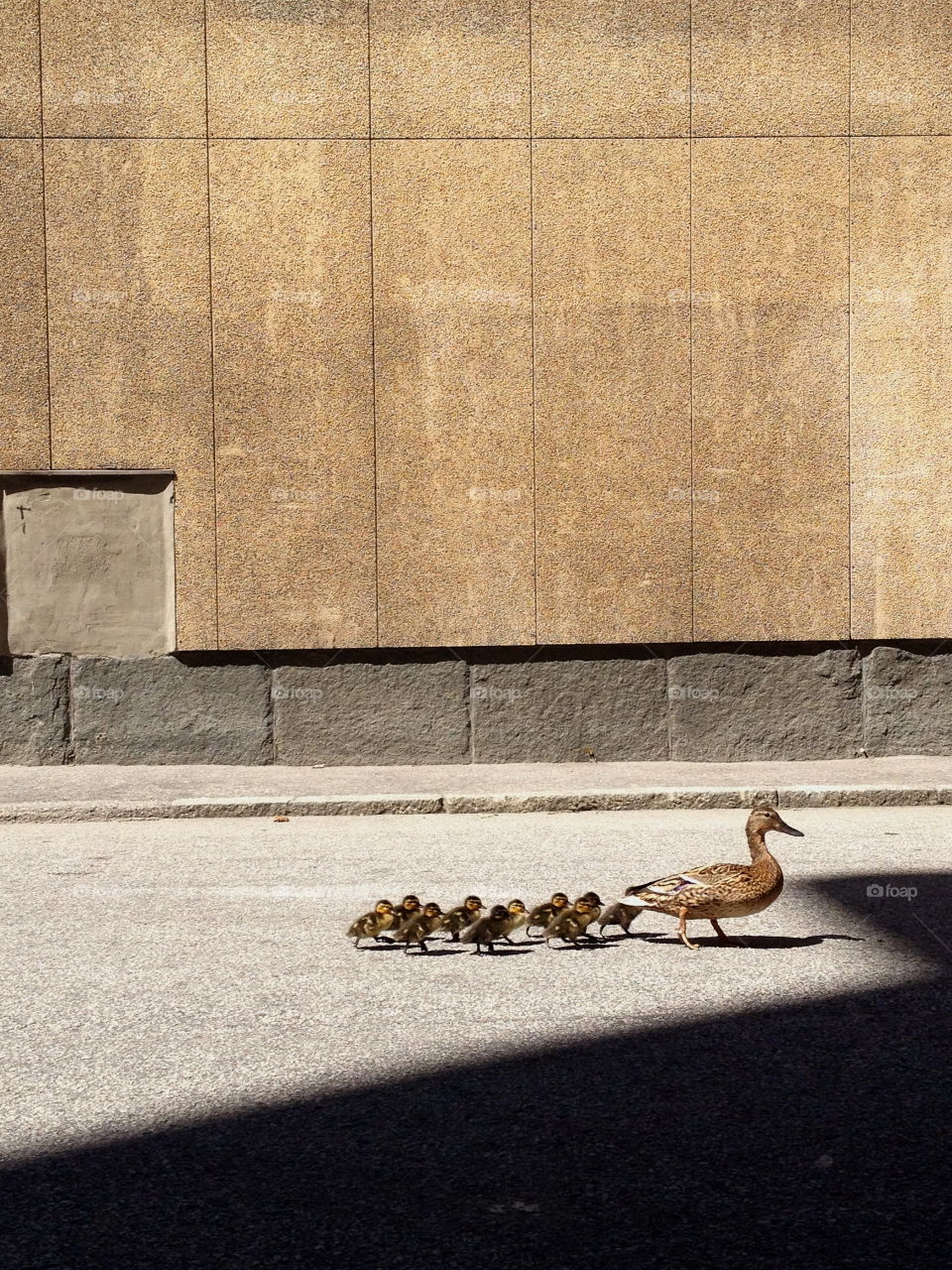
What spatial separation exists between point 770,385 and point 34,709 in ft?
20.8

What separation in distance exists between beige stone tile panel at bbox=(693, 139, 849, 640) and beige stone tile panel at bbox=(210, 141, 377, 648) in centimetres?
266

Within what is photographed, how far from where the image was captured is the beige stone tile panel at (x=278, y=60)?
12008mm

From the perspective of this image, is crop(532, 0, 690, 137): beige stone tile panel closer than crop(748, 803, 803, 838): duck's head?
No

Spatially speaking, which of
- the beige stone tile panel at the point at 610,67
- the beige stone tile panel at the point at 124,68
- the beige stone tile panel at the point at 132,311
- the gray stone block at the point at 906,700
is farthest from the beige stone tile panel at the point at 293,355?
the gray stone block at the point at 906,700

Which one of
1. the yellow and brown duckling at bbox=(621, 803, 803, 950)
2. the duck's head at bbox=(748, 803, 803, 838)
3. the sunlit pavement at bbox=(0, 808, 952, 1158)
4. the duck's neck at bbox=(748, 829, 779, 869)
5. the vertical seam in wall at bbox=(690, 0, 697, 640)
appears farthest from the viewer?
the vertical seam in wall at bbox=(690, 0, 697, 640)

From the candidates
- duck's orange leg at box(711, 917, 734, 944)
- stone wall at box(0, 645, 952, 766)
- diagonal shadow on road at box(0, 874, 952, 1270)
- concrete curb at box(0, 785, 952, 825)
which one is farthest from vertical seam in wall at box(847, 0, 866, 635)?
diagonal shadow on road at box(0, 874, 952, 1270)

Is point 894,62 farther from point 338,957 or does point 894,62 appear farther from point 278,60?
point 338,957

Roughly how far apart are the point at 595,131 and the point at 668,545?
330 cm

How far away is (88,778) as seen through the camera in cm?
1145

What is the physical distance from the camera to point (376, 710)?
12195 mm

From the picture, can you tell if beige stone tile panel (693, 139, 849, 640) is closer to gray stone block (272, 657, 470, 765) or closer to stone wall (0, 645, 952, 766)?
stone wall (0, 645, 952, 766)

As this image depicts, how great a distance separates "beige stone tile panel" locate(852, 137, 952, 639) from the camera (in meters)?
12.2
